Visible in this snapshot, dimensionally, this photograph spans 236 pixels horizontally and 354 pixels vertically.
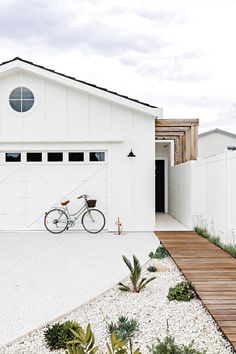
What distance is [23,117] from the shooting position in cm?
1230

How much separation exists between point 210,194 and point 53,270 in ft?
15.9

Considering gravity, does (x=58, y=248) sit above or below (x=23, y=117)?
below

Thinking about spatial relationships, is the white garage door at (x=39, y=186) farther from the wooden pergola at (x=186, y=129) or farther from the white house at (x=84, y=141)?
the wooden pergola at (x=186, y=129)

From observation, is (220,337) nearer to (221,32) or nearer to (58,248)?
(58,248)

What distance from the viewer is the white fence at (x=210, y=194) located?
8508 mm

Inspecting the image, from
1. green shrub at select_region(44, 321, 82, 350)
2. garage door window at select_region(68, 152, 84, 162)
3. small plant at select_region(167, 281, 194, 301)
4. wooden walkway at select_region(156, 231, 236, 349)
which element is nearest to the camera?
green shrub at select_region(44, 321, 82, 350)

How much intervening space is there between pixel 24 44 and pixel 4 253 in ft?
31.9

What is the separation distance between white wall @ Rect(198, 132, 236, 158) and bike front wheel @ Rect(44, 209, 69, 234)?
16.8 meters

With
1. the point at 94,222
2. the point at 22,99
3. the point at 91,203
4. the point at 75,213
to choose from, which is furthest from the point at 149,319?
the point at 22,99

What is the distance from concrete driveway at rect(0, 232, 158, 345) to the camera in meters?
4.93

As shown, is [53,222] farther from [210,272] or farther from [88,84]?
[210,272]

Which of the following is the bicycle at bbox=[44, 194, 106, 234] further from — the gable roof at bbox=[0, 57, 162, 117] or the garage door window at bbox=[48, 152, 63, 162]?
the gable roof at bbox=[0, 57, 162, 117]

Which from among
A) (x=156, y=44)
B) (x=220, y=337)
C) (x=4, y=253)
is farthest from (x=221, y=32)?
(x=220, y=337)

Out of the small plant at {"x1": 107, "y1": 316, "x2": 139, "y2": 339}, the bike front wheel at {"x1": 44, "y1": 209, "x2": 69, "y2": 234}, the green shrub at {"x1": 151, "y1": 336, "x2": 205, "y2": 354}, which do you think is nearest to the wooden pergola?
the bike front wheel at {"x1": 44, "y1": 209, "x2": 69, "y2": 234}
